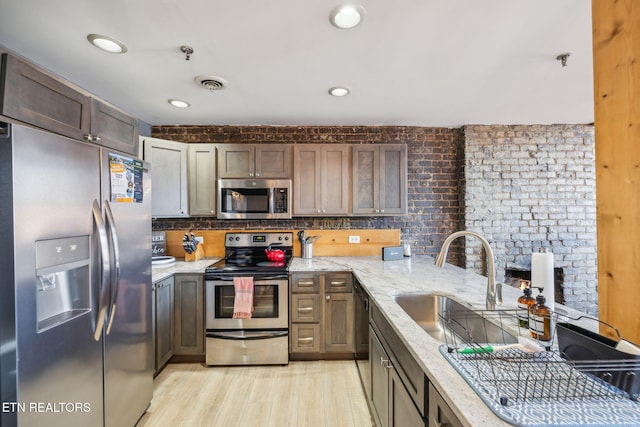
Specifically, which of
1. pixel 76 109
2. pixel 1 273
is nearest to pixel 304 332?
pixel 1 273

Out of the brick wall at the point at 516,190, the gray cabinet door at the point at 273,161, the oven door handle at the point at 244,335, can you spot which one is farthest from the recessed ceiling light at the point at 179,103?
the oven door handle at the point at 244,335

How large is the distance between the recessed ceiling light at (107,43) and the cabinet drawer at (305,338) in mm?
2590

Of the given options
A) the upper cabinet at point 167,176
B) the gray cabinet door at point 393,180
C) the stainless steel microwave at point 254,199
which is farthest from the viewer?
the gray cabinet door at point 393,180

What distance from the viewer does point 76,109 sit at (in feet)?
4.97

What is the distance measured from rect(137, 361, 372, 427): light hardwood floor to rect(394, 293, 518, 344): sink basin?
835 millimetres

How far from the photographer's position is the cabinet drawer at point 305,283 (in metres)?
2.76

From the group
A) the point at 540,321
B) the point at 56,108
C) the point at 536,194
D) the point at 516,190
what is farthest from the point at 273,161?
the point at 536,194

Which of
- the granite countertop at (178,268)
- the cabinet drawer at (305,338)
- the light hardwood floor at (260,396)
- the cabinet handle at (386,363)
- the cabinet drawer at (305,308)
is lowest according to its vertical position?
the light hardwood floor at (260,396)

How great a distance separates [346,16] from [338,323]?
2.50m

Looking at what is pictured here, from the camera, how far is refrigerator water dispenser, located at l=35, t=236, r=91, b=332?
3.90ft

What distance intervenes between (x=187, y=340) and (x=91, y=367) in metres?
1.34

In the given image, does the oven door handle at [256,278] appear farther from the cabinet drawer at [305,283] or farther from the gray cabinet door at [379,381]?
the gray cabinet door at [379,381]

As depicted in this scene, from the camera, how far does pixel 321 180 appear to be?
3219mm

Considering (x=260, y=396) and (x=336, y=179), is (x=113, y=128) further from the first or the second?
(x=260, y=396)
